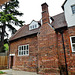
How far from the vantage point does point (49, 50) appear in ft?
31.7

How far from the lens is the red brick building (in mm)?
8609

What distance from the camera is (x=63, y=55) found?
889 cm

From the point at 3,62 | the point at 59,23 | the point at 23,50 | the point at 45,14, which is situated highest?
the point at 45,14

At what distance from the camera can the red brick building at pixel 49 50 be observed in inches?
339

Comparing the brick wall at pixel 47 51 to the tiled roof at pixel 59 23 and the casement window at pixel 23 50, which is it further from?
the casement window at pixel 23 50

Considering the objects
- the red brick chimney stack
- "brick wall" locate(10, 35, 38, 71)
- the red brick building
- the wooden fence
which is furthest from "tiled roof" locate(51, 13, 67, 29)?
the wooden fence

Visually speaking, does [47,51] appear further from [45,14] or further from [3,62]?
[3,62]

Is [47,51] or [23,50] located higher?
[23,50]

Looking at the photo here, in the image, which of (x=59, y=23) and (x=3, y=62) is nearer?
(x=59, y=23)

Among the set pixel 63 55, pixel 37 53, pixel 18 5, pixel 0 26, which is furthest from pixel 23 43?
pixel 18 5

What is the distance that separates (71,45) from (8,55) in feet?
37.4

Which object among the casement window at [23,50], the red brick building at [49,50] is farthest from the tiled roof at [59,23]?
the casement window at [23,50]

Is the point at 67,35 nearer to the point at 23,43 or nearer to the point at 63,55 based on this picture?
the point at 63,55

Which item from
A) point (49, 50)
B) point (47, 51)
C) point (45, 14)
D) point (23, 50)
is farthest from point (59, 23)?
point (23, 50)
